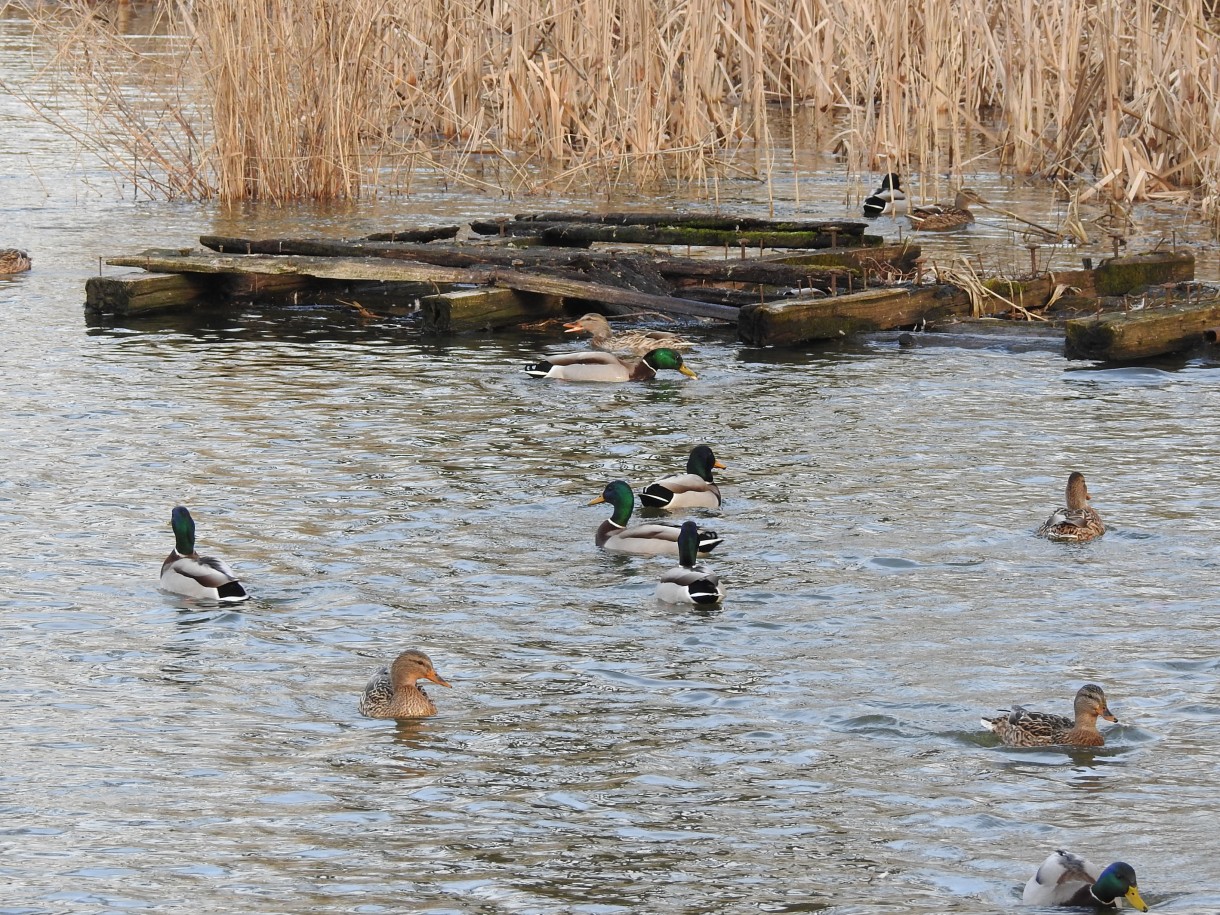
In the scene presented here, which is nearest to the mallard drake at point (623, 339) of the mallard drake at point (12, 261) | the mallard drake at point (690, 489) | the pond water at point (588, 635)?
the pond water at point (588, 635)

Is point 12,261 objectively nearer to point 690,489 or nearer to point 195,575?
point 690,489

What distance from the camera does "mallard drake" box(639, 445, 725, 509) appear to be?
11.6 m

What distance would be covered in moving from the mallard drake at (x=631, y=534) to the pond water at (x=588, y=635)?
4.8 inches

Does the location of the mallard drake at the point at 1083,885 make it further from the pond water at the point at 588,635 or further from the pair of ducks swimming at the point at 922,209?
the pair of ducks swimming at the point at 922,209

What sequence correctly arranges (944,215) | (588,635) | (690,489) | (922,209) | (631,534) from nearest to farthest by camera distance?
(588,635)
(631,534)
(690,489)
(922,209)
(944,215)

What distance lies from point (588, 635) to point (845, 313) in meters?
7.79

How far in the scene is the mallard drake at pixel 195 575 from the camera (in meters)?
9.62

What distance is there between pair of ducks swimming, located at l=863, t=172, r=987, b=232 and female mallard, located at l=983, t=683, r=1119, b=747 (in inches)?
531

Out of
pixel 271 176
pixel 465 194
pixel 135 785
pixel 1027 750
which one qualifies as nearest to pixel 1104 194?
pixel 465 194

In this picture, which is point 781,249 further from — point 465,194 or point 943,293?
point 465,194

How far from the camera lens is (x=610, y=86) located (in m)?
23.1

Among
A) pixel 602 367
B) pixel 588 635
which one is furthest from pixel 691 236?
pixel 588 635

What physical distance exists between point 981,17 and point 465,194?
7292 millimetres

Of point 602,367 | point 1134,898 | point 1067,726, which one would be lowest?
point 1134,898
